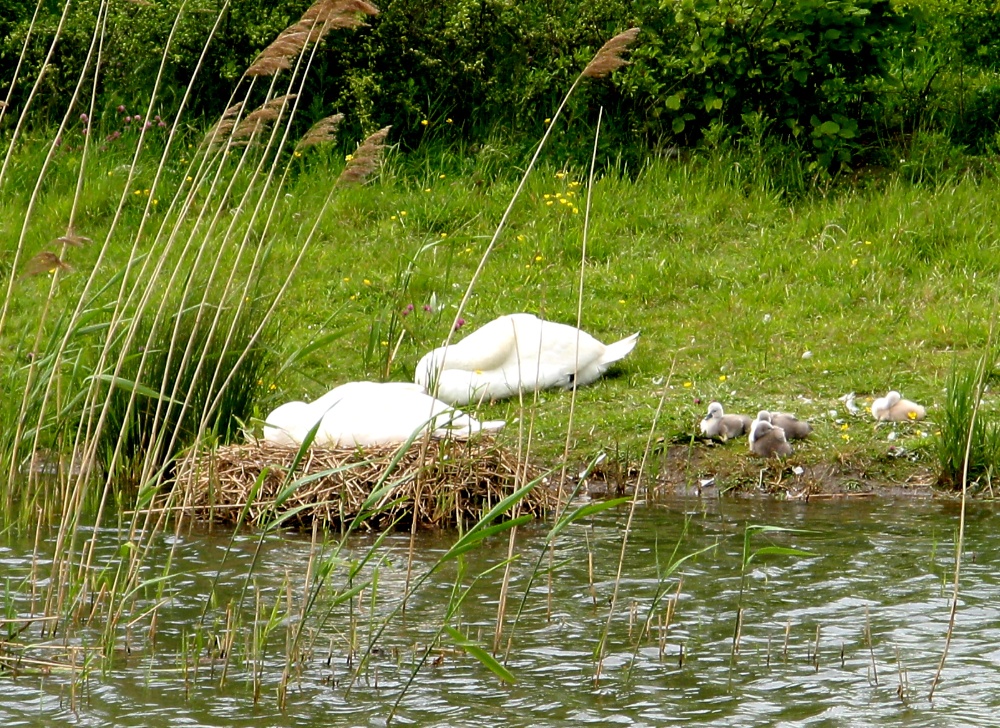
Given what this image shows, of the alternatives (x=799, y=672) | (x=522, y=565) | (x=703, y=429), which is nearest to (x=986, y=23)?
(x=703, y=429)

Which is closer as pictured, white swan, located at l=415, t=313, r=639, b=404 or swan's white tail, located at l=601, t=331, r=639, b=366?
white swan, located at l=415, t=313, r=639, b=404

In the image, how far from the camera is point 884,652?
4555mm

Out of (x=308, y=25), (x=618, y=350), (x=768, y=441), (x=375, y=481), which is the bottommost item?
(x=375, y=481)

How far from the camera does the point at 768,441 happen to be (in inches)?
281

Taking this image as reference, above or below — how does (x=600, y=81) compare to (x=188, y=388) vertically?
above

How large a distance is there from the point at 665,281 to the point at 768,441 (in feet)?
9.11

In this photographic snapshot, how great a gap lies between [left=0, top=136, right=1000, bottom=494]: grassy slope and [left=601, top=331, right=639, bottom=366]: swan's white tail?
0.54ft

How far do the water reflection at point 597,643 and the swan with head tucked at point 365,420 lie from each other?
0.47m

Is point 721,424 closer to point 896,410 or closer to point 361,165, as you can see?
point 896,410

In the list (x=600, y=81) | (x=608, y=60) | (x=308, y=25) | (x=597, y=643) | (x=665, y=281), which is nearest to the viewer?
(x=608, y=60)

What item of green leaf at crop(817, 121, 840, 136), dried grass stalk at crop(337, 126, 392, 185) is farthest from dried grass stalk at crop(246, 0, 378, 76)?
green leaf at crop(817, 121, 840, 136)

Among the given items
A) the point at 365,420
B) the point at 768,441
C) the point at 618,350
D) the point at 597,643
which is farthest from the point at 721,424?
the point at 597,643

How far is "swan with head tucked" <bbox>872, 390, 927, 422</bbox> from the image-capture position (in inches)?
291

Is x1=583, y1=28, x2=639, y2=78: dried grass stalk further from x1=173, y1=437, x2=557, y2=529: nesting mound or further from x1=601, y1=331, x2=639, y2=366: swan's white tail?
x1=601, y1=331, x2=639, y2=366: swan's white tail
